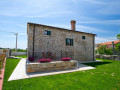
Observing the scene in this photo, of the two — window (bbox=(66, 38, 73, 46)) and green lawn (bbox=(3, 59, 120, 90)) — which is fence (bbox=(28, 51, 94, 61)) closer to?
window (bbox=(66, 38, 73, 46))

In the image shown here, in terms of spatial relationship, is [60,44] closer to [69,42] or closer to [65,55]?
[69,42]

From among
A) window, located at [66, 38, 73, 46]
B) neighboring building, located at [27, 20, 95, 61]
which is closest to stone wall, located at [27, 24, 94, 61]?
neighboring building, located at [27, 20, 95, 61]

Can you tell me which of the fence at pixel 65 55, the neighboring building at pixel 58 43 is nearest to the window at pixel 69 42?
the neighboring building at pixel 58 43

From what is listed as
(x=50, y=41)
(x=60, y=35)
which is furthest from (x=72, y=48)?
(x=50, y=41)

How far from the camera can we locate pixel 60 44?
1162cm

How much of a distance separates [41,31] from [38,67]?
5.31 m

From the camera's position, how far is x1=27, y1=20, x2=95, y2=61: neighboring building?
32.0ft

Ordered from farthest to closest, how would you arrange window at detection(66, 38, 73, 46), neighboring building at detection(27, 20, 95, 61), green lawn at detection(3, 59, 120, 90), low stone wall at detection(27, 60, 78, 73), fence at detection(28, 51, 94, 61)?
window at detection(66, 38, 73, 46) → fence at detection(28, 51, 94, 61) → neighboring building at detection(27, 20, 95, 61) → low stone wall at detection(27, 60, 78, 73) → green lawn at detection(3, 59, 120, 90)

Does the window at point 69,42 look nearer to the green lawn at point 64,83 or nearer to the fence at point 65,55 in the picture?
the fence at point 65,55

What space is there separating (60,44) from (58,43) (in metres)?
0.39

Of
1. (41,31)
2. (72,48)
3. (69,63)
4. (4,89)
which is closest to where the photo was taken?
(4,89)

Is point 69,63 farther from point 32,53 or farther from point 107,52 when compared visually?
point 107,52

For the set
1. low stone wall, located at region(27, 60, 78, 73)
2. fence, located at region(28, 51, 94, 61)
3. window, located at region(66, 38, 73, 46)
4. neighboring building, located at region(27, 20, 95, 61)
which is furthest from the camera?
window, located at region(66, 38, 73, 46)

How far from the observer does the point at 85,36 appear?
14.4 m
